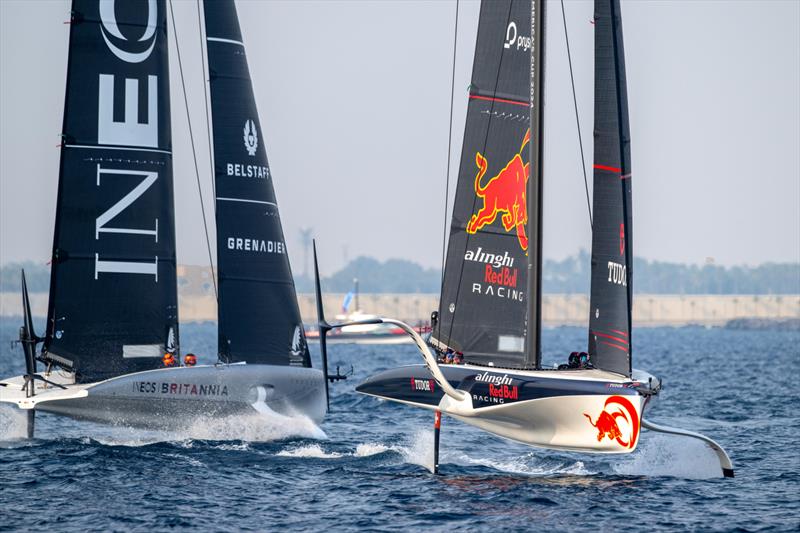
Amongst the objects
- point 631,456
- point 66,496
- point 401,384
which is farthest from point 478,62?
point 66,496

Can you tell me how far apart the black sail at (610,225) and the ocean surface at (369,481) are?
200 centimetres

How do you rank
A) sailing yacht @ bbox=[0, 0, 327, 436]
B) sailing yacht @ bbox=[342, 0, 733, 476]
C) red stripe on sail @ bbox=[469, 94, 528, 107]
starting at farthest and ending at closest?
sailing yacht @ bbox=[0, 0, 327, 436] < red stripe on sail @ bbox=[469, 94, 528, 107] < sailing yacht @ bbox=[342, 0, 733, 476]

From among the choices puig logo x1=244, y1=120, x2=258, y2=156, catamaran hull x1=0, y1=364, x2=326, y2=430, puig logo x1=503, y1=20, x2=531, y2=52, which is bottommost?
catamaran hull x1=0, y1=364, x2=326, y2=430

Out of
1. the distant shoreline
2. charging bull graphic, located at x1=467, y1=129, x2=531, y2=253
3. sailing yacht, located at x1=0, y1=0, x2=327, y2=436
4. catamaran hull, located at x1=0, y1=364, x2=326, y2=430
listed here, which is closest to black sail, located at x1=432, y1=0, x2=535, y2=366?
charging bull graphic, located at x1=467, y1=129, x2=531, y2=253

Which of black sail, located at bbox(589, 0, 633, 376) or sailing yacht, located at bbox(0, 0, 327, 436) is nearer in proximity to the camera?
black sail, located at bbox(589, 0, 633, 376)

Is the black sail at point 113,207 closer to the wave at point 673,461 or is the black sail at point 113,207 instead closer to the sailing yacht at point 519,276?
the sailing yacht at point 519,276

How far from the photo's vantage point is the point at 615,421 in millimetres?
16797

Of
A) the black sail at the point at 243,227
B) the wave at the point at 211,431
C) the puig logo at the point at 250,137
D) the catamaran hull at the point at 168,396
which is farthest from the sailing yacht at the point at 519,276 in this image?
the puig logo at the point at 250,137

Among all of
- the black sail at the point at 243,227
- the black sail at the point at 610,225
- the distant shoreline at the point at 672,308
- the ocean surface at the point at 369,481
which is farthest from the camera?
the distant shoreline at the point at 672,308

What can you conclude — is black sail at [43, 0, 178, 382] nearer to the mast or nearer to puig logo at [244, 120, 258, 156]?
puig logo at [244, 120, 258, 156]

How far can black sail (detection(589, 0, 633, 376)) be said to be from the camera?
18.0 metres

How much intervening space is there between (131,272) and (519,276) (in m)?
7.05

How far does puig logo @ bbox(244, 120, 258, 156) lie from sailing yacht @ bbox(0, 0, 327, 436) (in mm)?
1144

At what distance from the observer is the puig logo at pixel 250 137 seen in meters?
23.3
